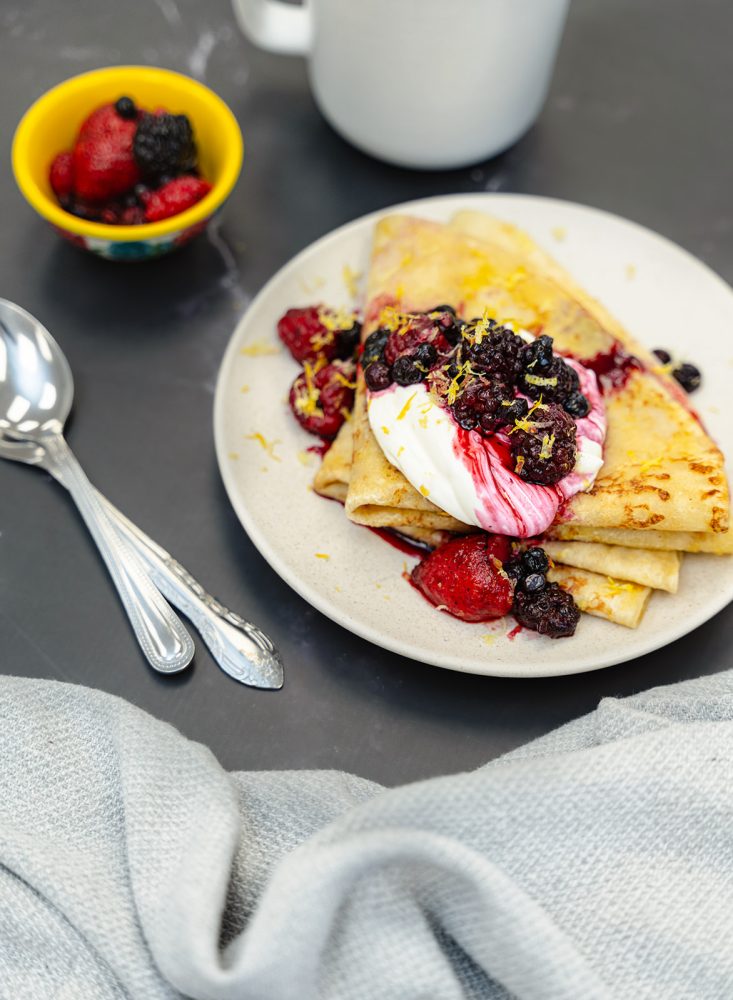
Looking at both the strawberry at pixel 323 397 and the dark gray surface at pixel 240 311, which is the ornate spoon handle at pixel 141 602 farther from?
the strawberry at pixel 323 397

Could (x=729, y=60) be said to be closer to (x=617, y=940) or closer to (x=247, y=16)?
(x=247, y=16)

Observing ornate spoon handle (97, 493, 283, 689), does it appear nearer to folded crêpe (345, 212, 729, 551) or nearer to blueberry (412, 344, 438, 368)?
folded crêpe (345, 212, 729, 551)

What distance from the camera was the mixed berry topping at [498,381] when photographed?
1.91 metres

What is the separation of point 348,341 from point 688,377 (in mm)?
738

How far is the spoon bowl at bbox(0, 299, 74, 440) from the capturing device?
7.46 feet

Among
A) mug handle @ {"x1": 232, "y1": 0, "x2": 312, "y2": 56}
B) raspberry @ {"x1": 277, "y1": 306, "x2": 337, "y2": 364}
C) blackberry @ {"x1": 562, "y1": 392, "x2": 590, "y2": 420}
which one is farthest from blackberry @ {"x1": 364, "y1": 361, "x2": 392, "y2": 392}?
mug handle @ {"x1": 232, "y1": 0, "x2": 312, "y2": 56}

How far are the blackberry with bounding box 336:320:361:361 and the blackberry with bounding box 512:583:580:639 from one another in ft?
2.21

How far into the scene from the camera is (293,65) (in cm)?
301

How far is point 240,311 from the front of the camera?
2.57 meters

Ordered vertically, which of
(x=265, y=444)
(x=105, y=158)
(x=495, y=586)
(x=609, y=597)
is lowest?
(x=609, y=597)

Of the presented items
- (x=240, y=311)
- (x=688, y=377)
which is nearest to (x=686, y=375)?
(x=688, y=377)

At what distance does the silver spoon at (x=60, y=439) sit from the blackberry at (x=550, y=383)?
0.81 metres

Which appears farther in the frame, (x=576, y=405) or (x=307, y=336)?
(x=307, y=336)

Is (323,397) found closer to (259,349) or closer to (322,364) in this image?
(322,364)
